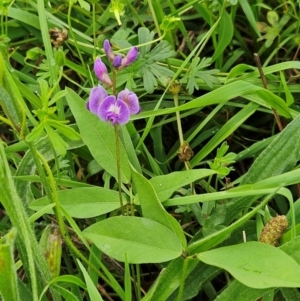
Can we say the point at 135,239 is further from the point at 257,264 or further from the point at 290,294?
the point at 290,294

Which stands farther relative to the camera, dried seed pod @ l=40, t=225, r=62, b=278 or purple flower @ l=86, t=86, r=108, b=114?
dried seed pod @ l=40, t=225, r=62, b=278

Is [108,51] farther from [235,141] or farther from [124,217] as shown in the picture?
[235,141]

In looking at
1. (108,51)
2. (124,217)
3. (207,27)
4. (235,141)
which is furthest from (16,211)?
(207,27)

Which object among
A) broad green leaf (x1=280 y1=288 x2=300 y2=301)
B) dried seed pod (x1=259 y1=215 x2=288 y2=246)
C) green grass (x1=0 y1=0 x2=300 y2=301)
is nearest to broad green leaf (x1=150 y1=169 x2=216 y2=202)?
green grass (x1=0 y1=0 x2=300 y2=301)

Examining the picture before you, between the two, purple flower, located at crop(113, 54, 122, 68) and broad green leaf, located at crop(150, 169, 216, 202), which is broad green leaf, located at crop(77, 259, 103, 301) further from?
purple flower, located at crop(113, 54, 122, 68)

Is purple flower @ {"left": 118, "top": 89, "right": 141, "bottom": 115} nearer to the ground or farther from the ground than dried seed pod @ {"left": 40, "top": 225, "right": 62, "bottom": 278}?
farther from the ground

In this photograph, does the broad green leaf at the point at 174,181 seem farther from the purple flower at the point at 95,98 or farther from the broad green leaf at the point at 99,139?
the purple flower at the point at 95,98
